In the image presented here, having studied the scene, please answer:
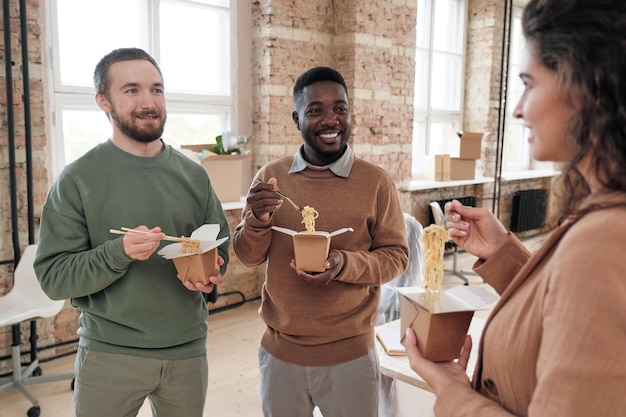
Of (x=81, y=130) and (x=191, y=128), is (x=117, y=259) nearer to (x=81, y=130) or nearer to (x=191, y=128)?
(x=81, y=130)

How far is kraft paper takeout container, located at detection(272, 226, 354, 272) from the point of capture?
1547 mm

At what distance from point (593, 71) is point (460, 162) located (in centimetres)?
561

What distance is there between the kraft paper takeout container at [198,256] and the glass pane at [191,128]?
8.51ft

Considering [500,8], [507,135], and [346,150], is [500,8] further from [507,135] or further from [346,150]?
[346,150]

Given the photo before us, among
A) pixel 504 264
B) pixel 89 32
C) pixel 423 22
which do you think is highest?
pixel 423 22

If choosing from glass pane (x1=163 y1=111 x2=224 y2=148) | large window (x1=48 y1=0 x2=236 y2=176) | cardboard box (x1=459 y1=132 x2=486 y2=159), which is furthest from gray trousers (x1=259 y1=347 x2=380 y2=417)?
cardboard box (x1=459 y1=132 x2=486 y2=159)

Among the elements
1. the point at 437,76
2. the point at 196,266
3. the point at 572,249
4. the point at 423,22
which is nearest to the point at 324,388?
the point at 196,266

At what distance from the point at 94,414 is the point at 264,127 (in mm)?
3121

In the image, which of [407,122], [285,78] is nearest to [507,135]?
[407,122]

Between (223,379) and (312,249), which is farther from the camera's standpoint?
(223,379)

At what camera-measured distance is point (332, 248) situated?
1717mm

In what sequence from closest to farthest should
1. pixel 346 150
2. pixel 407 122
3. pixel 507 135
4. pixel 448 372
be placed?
pixel 448 372 < pixel 346 150 < pixel 407 122 < pixel 507 135

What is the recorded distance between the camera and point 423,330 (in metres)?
1.10

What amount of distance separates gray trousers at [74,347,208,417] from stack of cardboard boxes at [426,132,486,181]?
479cm
